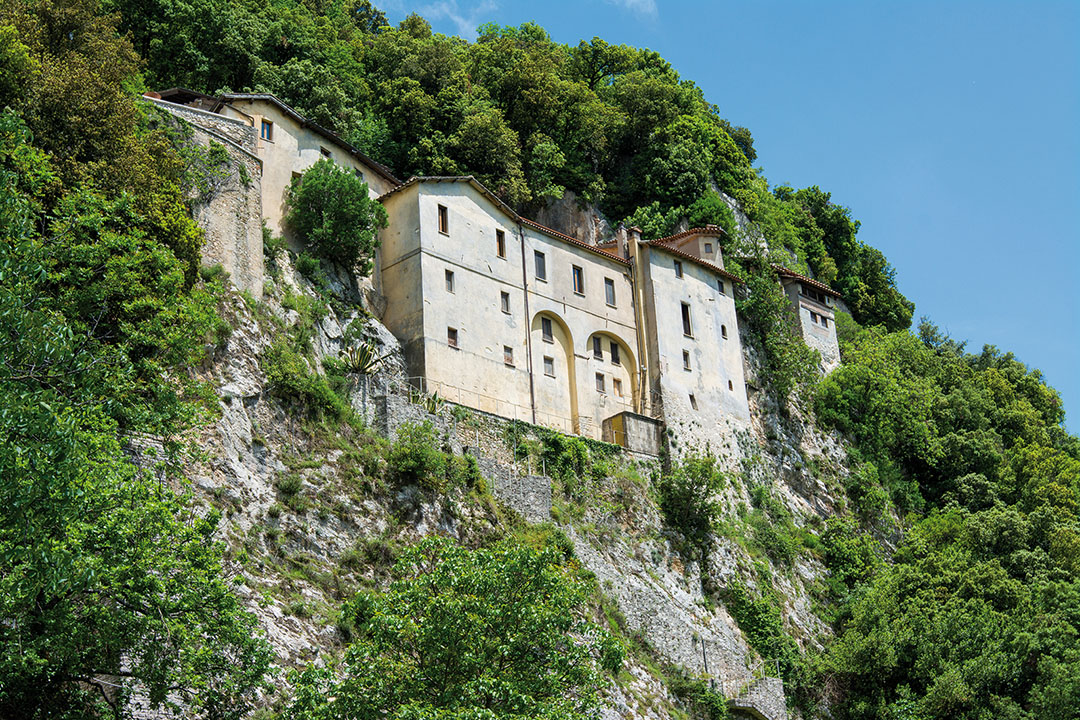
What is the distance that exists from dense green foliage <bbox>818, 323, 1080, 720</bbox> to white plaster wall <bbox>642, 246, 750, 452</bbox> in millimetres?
6945

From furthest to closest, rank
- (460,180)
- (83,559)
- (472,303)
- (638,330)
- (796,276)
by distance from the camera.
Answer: (796,276), (638,330), (460,180), (472,303), (83,559)

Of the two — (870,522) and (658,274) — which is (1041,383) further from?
(658,274)

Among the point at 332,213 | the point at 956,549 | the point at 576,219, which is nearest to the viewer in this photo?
the point at 332,213

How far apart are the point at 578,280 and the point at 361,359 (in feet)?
47.4

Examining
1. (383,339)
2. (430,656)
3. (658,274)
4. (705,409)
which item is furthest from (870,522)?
(430,656)

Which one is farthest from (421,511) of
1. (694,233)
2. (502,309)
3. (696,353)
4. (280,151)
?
(694,233)

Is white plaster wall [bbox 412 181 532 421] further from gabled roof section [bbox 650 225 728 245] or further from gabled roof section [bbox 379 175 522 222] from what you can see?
gabled roof section [bbox 650 225 728 245]

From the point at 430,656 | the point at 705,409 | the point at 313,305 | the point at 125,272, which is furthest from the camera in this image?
the point at 705,409

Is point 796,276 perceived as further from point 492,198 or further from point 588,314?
point 492,198

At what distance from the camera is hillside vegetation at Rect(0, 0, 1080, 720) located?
2142 cm

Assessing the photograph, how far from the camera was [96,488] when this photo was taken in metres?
21.5

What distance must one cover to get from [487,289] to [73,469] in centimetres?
2746

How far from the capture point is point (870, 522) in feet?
184

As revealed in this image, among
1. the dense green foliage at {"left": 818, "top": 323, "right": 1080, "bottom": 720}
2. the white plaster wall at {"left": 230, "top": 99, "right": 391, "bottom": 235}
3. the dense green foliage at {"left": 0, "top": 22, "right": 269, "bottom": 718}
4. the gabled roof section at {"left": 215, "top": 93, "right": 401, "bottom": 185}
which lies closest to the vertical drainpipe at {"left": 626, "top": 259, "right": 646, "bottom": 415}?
the dense green foliage at {"left": 818, "top": 323, "right": 1080, "bottom": 720}
